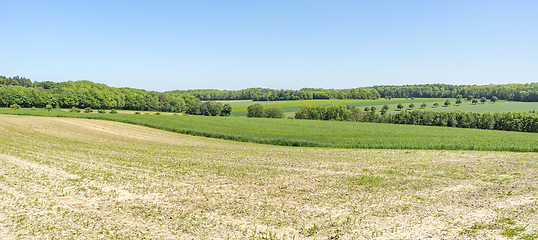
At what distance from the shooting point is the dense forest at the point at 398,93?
128 m

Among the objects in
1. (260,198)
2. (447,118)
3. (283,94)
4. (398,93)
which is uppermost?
(283,94)

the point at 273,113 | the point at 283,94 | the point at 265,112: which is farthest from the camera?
the point at 283,94

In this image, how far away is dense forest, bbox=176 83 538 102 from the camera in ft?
418

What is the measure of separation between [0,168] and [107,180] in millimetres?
6755

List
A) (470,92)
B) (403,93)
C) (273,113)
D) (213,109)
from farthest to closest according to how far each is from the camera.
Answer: (403,93) → (470,92) → (213,109) → (273,113)

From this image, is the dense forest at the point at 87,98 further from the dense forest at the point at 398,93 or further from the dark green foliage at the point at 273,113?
the dense forest at the point at 398,93

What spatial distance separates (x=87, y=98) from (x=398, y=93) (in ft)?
482

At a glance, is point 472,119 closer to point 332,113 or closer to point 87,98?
point 332,113

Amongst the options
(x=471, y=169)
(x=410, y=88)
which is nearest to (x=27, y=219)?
(x=471, y=169)

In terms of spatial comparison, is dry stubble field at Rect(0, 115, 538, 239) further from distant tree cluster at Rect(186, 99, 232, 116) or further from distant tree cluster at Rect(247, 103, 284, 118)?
distant tree cluster at Rect(186, 99, 232, 116)

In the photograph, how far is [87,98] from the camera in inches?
4208

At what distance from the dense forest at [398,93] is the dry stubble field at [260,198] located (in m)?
135

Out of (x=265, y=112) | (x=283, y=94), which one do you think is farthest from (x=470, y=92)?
(x=265, y=112)

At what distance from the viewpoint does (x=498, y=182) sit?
14.4 metres
